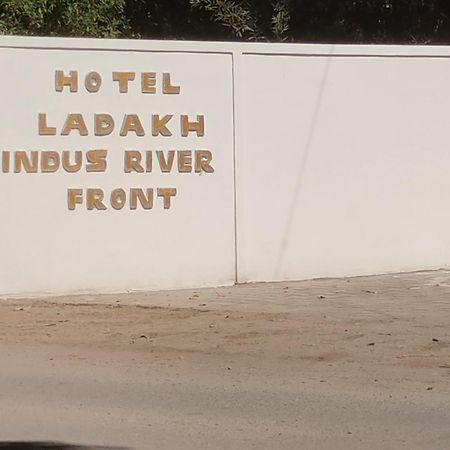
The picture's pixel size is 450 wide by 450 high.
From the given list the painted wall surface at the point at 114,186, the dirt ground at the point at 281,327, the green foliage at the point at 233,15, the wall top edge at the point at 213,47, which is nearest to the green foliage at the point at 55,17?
the green foliage at the point at 233,15

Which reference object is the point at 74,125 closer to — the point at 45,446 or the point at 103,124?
the point at 103,124

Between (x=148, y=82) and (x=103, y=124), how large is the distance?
2.44 ft

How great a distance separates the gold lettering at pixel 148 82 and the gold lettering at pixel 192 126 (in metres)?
0.50

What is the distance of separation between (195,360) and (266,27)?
1225 cm

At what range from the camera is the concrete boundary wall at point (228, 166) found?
13086 millimetres

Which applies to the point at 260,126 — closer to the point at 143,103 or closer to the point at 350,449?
the point at 143,103

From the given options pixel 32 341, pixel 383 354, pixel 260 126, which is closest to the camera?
pixel 383 354

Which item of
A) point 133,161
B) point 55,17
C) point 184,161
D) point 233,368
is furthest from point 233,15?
point 233,368

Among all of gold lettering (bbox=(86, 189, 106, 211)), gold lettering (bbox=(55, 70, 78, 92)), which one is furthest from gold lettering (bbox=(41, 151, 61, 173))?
gold lettering (bbox=(55, 70, 78, 92))

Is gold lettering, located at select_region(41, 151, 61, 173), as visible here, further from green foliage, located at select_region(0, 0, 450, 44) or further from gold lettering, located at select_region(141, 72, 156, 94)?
green foliage, located at select_region(0, 0, 450, 44)

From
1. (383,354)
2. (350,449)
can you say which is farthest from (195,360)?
(350,449)

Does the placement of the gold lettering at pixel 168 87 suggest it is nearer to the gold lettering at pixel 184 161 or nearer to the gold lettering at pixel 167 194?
the gold lettering at pixel 184 161

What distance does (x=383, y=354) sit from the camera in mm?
10047

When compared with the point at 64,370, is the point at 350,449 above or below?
above
